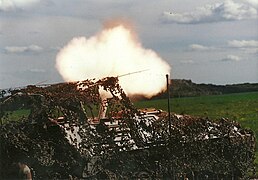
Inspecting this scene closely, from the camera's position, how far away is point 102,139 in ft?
43.3

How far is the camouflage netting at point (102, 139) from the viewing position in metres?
12.5

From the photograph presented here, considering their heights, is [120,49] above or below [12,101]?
above

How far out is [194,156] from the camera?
14203 millimetres

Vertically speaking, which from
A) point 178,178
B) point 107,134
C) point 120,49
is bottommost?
point 178,178

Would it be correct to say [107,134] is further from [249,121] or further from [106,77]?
[249,121]

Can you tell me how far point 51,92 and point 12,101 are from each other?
29.8 inches

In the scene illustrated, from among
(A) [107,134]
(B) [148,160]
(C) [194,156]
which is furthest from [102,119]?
(C) [194,156]

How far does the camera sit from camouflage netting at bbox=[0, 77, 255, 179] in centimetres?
1255

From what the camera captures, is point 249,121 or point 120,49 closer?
point 120,49

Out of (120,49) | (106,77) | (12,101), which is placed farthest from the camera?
(120,49)

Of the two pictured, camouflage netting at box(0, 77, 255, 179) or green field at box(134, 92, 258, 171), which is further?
green field at box(134, 92, 258, 171)

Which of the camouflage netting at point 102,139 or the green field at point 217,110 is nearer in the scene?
the camouflage netting at point 102,139

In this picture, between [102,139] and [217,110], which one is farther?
[217,110]

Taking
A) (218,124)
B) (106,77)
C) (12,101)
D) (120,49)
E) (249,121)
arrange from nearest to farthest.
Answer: (12,101) < (106,77) < (218,124) < (120,49) < (249,121)
